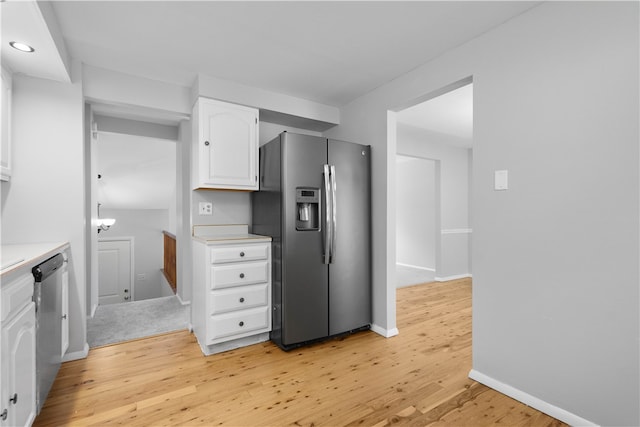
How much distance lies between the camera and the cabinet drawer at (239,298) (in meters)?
2.47

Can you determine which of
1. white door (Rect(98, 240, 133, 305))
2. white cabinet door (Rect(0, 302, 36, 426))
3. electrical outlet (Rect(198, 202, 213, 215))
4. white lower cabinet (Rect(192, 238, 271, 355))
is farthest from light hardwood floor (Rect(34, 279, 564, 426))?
white door (Rect(98, 240, 133, 305))

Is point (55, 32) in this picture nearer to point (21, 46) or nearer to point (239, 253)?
point (21, 46)

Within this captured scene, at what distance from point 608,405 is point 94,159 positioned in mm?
4502

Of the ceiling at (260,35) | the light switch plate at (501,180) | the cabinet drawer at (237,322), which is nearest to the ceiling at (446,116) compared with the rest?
the ceiling at (260,35)

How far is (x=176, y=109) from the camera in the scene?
9.32 feet

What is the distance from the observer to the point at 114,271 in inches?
245

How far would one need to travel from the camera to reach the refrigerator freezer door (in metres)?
2.55

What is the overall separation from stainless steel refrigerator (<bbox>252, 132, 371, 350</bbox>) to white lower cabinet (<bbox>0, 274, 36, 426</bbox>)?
1.54 metres

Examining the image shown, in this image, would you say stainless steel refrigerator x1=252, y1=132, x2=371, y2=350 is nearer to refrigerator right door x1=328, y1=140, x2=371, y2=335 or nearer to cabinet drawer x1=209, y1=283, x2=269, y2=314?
refrigerator right door x1=328, y1=140, x2=371, y2=335

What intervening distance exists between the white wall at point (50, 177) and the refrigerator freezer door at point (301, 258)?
5.15ft

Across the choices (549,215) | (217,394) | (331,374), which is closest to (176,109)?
(217,394)

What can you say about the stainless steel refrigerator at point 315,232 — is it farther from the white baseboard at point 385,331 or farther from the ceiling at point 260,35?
the ceiling at point 260,35

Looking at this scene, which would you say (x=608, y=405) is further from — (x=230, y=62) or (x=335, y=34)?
(x=230, y=62)

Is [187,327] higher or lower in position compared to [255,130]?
lower
